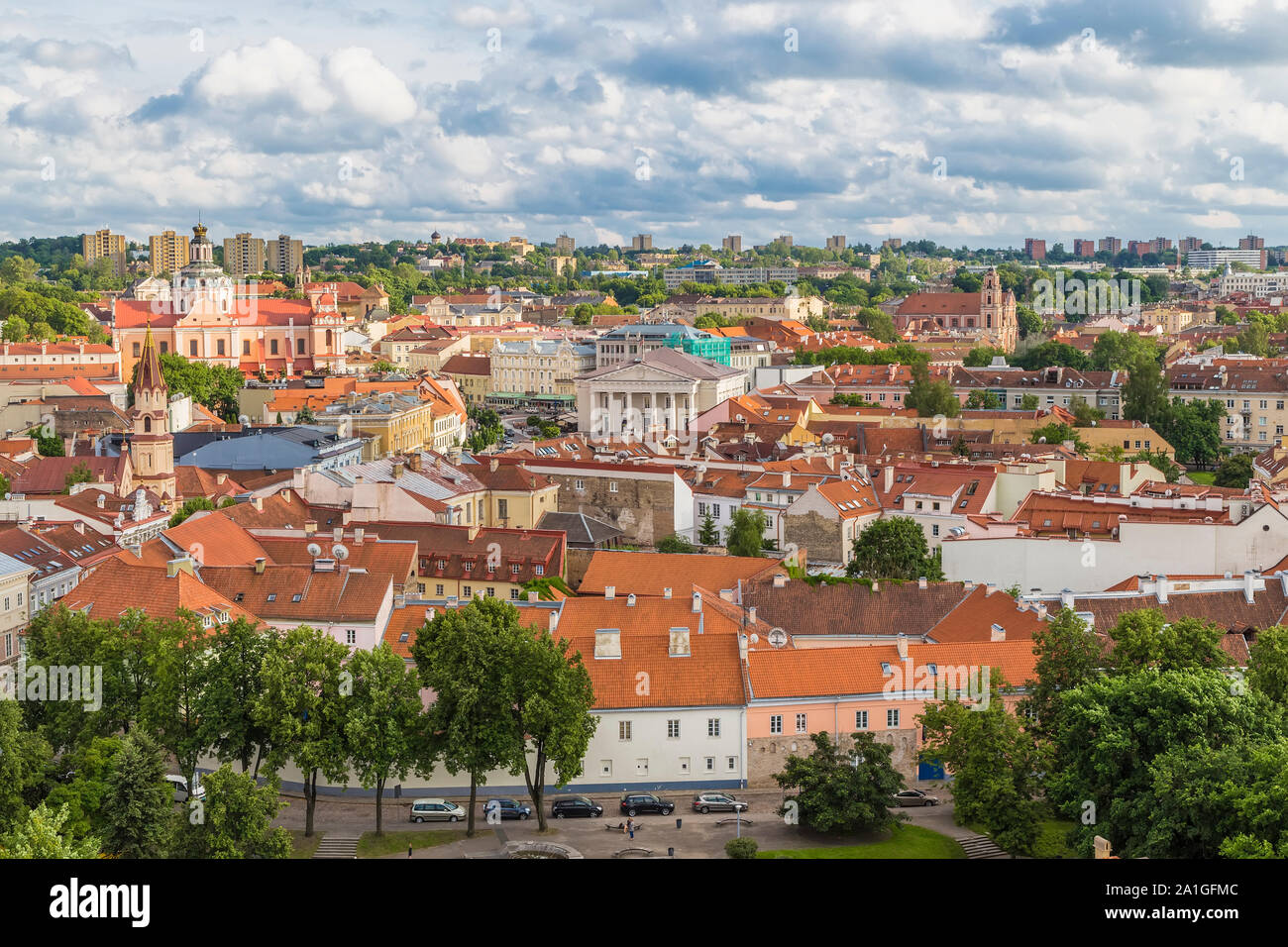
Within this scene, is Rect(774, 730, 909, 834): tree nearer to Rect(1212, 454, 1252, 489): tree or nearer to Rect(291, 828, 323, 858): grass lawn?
Rect(291, 828, 323, 858): grass lawn

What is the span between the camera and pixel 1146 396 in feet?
222

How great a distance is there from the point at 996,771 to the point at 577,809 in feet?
21.1

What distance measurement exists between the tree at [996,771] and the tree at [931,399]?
44.6m

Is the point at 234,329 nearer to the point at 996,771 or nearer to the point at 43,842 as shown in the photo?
the point at 996,771

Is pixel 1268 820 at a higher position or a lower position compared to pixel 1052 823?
higher

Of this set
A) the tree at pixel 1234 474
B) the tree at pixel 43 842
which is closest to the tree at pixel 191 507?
the tree at pixel 43 842

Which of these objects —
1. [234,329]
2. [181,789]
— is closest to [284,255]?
[234,329]

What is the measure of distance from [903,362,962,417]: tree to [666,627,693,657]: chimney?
43.0 m

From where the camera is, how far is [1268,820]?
581 inches

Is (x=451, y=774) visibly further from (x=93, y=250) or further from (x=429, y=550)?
(x=93, y=250)

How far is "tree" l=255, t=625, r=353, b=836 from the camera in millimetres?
21656

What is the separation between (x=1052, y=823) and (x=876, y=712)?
3716mm
